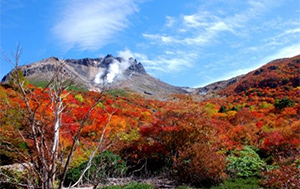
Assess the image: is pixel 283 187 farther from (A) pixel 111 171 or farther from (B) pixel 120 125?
(B) pixel 120 125

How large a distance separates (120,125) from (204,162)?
388 inches

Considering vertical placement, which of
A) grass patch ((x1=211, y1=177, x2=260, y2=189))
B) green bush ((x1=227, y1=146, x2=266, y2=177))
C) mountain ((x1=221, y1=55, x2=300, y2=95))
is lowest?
grass patch ((x1=211, y1=177, x2=260, y2=189))

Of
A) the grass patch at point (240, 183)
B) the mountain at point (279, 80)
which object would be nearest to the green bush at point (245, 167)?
the grass patch at point (240, 183)

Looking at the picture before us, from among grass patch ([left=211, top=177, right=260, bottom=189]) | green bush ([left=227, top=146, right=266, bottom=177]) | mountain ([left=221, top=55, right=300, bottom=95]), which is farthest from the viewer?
mountain ([left=221, top=55, right=300, bottom=95])

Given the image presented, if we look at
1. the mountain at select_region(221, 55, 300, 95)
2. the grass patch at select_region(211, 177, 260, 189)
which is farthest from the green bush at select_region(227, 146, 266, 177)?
the mountain at select_region(221, 55, 300, 95)

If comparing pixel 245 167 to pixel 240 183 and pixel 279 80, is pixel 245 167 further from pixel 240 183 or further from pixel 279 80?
pixel 279 80

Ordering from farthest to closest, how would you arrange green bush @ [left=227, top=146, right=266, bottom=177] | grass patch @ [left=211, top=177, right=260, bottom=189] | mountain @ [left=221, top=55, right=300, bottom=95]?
1. mountain @ [left=221, top=55, right=300, bottom=95]
2. green bush @ [left=227, top=146, right=266, bottom=177]
3. grass patch @ [left=211, top=177, right=260, bottom=189]

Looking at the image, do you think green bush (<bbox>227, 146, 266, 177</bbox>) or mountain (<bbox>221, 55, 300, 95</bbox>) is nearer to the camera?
green bush (<bbox>227, 146, 266, 177</bbox>)

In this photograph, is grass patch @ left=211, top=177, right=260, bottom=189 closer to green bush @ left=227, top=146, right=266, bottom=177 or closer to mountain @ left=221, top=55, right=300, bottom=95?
green bush @ left=227, top=146, right=266, bottom=177

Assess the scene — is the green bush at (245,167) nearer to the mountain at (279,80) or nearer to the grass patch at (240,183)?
the grass patch at (240,183)

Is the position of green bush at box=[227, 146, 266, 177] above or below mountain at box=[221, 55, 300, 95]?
below

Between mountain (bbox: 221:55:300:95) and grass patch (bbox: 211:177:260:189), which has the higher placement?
mountain (bbox: 221:55:300:95)

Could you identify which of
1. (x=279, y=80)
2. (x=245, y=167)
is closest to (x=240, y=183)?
(x=245, y=167)

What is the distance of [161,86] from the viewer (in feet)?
456
